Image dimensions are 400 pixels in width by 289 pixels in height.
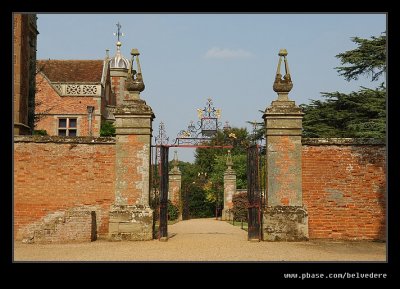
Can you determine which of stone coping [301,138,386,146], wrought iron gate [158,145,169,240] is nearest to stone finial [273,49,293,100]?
stone coping [301,138,386,146]

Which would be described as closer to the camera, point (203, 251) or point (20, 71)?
point (203, 251)

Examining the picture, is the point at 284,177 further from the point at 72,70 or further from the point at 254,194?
the point at 72,70

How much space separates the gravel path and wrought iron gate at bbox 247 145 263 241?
423mm

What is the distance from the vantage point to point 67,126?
1282 inches

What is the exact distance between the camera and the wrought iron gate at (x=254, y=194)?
12.6 metres

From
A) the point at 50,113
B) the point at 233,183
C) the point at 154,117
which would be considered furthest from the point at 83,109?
the point at 154,117

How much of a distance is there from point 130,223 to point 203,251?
254 centimetres

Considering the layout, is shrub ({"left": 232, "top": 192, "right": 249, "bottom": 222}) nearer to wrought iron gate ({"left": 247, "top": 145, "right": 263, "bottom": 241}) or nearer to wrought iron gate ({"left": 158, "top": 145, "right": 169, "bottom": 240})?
wrought iron gate ({"left": 247, "top": 145, "right": 263, "bottom": 241})

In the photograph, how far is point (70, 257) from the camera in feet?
31.9

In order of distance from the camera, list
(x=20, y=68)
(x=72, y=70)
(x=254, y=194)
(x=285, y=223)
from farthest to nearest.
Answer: (x=72, y=70)
(x=20, y=68)
(x=254, y=194)
(x=285, y=223)

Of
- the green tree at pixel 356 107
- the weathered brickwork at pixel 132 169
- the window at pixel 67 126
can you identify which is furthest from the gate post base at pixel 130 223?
the window at pixel 67 126

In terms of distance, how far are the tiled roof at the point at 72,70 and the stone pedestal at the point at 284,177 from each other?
897 inches

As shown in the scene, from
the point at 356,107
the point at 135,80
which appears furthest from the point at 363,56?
the point at 135,80

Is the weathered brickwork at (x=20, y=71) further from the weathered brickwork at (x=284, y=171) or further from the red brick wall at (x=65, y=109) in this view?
the red brick wall at (x=65, y=109)
